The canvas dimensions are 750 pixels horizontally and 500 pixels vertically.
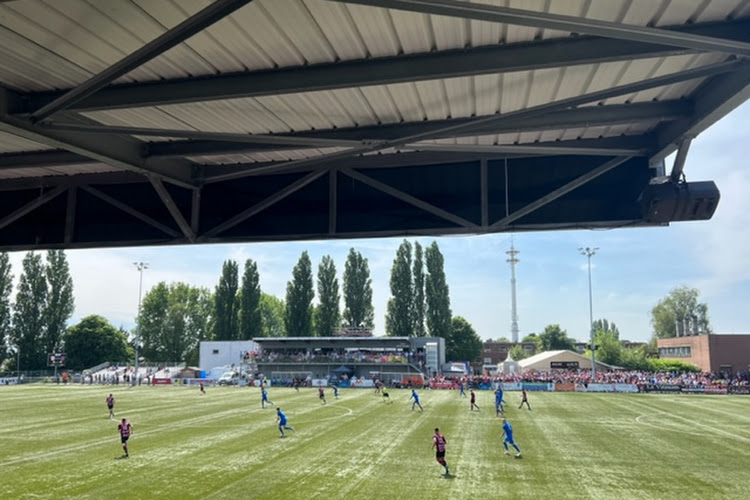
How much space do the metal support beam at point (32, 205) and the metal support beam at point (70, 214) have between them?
0.15 meters

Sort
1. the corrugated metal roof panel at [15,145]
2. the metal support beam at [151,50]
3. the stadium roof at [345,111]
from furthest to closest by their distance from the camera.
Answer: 1. the corrugated metal roof panel at [15,145]
2. the stadium roof at [345,111]
3. the metal support beam at [151,50]

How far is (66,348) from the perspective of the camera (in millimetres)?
83000

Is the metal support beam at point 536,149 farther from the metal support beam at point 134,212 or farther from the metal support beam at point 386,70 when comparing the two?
the metal support beam at point 134,212

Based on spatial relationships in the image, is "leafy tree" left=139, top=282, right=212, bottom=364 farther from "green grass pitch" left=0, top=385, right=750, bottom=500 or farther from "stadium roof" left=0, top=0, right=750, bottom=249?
"stadium roof" left=0, top=0, right=750, bottom=249

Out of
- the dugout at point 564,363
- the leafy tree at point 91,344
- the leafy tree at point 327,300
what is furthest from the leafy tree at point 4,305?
the dugout at point 564,363

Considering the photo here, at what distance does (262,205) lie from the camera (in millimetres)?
9008

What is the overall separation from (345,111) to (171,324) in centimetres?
9699

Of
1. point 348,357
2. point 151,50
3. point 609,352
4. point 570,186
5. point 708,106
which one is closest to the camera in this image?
point 151,50

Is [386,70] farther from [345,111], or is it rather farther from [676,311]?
[676,311]

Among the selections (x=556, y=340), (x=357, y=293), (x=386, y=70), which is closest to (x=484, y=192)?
(x=386, y=70)

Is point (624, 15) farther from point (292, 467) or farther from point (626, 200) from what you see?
point (292, 467)

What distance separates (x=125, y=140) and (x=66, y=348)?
289 feet

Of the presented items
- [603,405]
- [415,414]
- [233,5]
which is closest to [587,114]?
[233,5]

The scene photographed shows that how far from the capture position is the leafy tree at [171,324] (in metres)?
95.2
